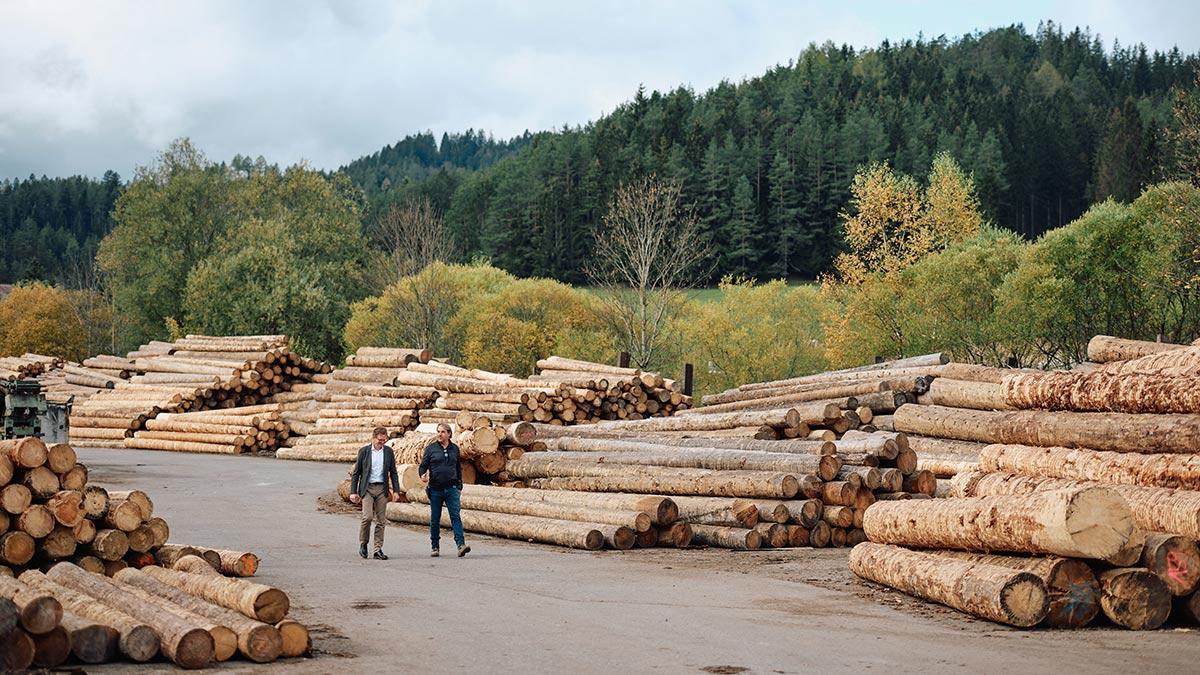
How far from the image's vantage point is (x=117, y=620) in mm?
9695

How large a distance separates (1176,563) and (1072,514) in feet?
3.62

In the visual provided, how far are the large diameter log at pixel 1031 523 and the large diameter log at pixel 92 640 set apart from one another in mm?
7416

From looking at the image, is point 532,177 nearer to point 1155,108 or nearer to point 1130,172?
point 1130,172

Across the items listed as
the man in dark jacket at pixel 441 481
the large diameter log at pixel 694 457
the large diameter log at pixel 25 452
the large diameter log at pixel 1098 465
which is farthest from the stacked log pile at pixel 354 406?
the large diameter log at pixel 1098 465

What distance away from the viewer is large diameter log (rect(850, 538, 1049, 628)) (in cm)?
1077

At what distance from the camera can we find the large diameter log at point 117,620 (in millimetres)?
9438

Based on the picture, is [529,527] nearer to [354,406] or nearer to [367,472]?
[367,472]

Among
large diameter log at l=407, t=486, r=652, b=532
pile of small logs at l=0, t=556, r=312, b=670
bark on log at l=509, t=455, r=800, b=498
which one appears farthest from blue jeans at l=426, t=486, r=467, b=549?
pile of small logs at l=0, t=556, r=312, b=670

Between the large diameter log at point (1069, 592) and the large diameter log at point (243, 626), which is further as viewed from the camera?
the large diameter log at point (1069, 592)

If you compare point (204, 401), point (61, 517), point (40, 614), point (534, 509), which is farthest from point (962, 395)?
point (204, 401)

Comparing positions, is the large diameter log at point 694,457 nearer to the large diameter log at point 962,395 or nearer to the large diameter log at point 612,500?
the large diameter log at point 612,500

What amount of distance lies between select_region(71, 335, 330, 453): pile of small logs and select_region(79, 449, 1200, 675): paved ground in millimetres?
18917

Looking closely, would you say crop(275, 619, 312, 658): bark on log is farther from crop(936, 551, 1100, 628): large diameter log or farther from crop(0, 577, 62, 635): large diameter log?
crop(936, 551, 1100, 628): large diameter log

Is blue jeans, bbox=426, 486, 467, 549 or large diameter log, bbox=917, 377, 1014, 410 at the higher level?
large diameter log, bbox=917, 377, 1014, 410
